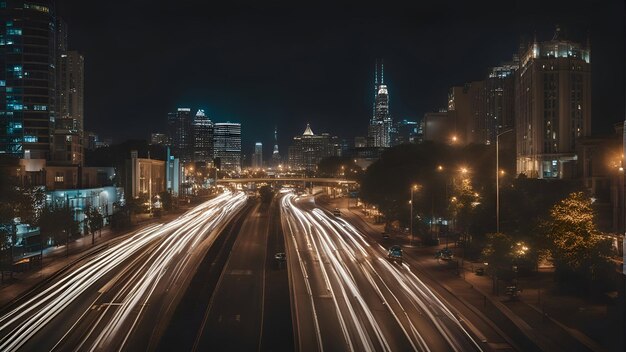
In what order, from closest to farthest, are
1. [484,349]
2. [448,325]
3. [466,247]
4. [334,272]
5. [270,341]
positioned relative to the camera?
1. [484,349]
2. [270,341]
3. [448,325]
4. [334,272]
5. [466,247]

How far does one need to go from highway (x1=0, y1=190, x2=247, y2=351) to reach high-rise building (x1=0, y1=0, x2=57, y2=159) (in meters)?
69.8

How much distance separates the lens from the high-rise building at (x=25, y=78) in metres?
100

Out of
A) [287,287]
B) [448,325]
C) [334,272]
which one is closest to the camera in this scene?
[448,325]

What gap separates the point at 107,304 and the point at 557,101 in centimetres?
8038

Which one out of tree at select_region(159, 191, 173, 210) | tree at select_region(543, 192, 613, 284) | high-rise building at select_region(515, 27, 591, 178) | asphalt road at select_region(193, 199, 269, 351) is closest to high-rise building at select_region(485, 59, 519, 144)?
high-rise building at select_region(515, 27, 591, 178)

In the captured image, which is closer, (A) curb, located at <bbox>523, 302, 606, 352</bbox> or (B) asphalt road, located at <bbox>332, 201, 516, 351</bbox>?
(A) curb, located at <bbox>523, 302, 606, 352</bbox>

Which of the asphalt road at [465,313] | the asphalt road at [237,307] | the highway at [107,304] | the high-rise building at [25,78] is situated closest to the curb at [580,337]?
the asphalt road at [465,313]

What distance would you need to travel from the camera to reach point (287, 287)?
28.6 metres

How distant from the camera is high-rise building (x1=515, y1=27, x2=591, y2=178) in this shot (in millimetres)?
86250

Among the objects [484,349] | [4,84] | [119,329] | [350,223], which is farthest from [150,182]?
[484,349]

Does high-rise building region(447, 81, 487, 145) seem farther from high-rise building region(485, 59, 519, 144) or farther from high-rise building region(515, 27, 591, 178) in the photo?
high-rise building region(515, 27, 591, 178)

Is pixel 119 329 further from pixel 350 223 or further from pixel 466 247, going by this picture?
pixel 350 223

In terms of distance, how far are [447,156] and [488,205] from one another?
31.5 metres

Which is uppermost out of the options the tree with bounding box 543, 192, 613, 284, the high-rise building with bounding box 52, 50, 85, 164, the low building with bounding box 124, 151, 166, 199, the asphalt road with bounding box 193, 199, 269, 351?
the high-rise building with bounding box 52, 50, 85, 164
